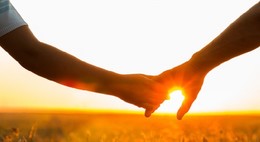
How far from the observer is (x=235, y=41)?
453cm

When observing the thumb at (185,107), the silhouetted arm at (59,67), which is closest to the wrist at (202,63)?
the thumb at (185,107)

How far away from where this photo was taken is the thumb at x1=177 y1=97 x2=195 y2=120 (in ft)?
14.8

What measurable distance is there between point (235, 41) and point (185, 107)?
522mm

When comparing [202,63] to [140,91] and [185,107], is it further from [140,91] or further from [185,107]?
[140,91]

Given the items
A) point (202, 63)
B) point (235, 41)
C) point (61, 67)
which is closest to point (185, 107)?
point (202, 63)

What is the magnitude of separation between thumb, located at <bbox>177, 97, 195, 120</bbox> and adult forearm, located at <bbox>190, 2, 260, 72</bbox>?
0.90 ft

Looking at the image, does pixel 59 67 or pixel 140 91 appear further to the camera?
pixel 140 91

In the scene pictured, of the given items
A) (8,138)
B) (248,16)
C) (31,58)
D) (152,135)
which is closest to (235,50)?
(248,16)

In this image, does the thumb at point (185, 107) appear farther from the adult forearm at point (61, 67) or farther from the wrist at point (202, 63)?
the adult forearm at point (61, 67)

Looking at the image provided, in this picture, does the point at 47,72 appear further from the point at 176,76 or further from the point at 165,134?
the point at 165,134

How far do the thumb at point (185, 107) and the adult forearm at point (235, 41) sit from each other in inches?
10.8

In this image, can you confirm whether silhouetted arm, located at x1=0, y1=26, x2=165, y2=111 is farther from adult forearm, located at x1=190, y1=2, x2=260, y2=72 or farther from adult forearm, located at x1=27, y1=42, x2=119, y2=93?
adult forearm, located at x1=190, y1=2, x2=260, y2=72

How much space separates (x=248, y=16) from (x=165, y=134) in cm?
122

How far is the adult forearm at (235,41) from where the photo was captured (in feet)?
14.7
